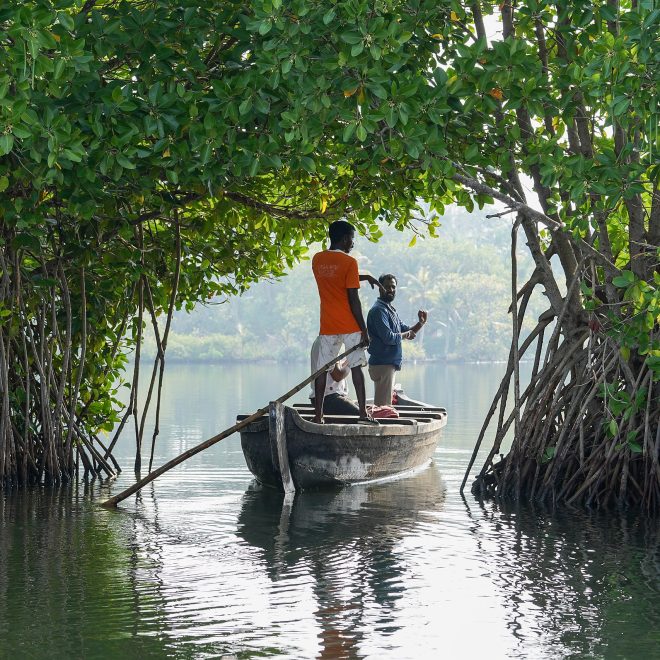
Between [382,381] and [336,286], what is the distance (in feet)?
6.84

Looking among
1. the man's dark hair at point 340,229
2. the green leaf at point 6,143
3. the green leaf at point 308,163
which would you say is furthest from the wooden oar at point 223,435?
the green leaf at point 6,143

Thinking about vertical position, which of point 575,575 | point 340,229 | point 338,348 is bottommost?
point 575,575

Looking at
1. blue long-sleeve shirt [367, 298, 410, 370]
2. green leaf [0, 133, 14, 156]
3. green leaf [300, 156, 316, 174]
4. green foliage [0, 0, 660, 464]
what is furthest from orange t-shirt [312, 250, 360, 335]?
green leaf [0, 133, 14, 156]

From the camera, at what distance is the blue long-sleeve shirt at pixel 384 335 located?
37.2 feet

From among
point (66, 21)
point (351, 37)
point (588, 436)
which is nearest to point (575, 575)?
point (588, 436)

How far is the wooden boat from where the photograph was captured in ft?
32.2

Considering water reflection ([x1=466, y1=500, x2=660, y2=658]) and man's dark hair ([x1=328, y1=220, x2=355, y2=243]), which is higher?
man's dark hair ([x1=328, y1=220, x2=355, y2=243])

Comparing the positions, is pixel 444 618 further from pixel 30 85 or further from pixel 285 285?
pixel 285 285

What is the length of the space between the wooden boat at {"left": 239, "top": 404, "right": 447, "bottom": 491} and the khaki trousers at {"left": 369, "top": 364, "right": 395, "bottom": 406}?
0.53m

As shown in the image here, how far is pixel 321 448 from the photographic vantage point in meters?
10.0

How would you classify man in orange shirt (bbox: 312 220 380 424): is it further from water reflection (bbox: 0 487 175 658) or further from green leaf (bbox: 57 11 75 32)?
green leaf (bbox: 57 11 75 32)

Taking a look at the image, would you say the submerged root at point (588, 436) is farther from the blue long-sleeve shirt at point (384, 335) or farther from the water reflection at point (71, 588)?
the water reflection at point (71, 588)

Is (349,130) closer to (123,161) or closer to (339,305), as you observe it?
(123,161)

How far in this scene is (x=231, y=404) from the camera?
24312 millimetres
